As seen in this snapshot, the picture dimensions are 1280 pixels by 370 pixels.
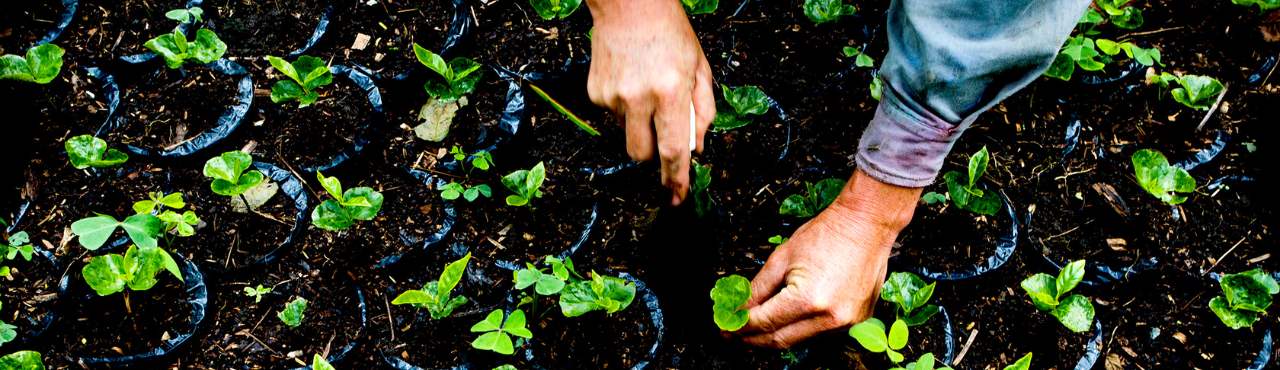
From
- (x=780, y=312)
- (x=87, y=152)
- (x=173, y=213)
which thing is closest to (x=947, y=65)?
(x=780, y=312)

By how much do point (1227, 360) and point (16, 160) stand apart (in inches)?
103

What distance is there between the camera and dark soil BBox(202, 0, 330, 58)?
2.06 metres

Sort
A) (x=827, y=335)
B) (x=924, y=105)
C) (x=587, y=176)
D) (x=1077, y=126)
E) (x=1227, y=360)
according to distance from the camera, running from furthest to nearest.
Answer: (x=1077, y=126) → (x=587, y=176) → (x=1227, y=360) → (x=827, y=335) → (x=924, y=105)

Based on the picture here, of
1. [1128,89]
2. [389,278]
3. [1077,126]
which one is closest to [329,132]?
[389,278]

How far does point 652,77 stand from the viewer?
3.81 ft

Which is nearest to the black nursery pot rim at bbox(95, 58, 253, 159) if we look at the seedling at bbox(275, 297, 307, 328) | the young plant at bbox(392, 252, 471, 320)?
the seedling at bbox(275, 297, 307, 328)

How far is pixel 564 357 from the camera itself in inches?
59.9

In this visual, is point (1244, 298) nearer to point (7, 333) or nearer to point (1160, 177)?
point (1160, 177)

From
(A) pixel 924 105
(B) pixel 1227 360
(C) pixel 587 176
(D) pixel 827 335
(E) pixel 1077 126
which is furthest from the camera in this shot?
(E) pixel 1077 126

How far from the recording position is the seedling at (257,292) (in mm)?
1637

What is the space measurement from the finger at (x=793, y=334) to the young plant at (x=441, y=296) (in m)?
0.54

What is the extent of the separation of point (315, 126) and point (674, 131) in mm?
1064

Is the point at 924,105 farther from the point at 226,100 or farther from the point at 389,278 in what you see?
the point at 226,100

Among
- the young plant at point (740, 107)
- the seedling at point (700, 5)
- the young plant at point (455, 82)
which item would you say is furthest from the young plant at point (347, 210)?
the seedling at point (700, 5)
